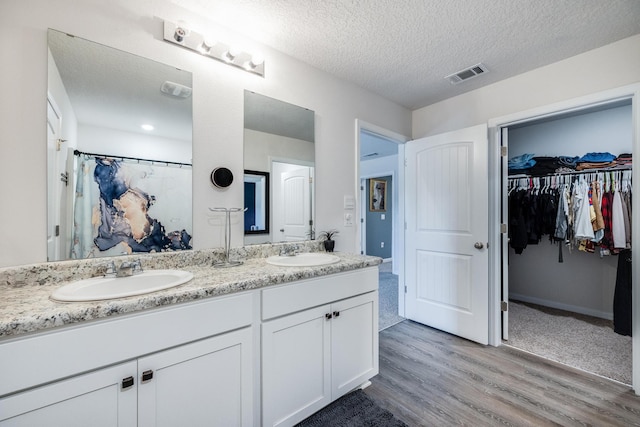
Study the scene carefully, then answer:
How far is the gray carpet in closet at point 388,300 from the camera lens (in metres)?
2.97

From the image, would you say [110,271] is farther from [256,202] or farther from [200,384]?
[256,202]

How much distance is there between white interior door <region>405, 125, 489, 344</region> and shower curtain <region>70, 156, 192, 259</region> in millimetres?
2240

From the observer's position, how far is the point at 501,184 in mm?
2453

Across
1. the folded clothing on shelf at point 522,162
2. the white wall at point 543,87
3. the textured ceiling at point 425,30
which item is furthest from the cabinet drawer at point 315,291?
the folded clothing on shelf at point 522,162

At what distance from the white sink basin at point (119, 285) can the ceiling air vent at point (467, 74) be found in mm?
2528

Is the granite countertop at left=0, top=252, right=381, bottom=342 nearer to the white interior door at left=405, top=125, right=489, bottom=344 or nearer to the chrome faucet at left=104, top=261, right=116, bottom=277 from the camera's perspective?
the chrome faucet at left=104, top=261, right=116, bottom=277

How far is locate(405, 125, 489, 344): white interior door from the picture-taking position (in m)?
2.44

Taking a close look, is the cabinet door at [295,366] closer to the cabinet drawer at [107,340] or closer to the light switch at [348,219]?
the cabinet drawer at [107,340]

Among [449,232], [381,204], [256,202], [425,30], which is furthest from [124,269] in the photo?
[381,204]

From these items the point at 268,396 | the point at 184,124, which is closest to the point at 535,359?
the point at 268,396

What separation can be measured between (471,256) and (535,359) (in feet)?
2.98

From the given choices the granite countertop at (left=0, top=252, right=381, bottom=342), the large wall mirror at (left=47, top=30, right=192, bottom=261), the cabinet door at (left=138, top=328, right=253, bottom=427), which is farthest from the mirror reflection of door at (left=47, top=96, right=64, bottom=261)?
the cabinet door at (left=138, top=328, right=253, bottom=427)

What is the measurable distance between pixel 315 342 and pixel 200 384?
61 cm

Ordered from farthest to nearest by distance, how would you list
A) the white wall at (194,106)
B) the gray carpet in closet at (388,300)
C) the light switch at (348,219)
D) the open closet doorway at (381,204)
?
1. the open closet doorway at (381,204)
2. the gray carpet in closet at (388,300)
3. the light switch at (348,219)
4. the white wall at (194,106)
